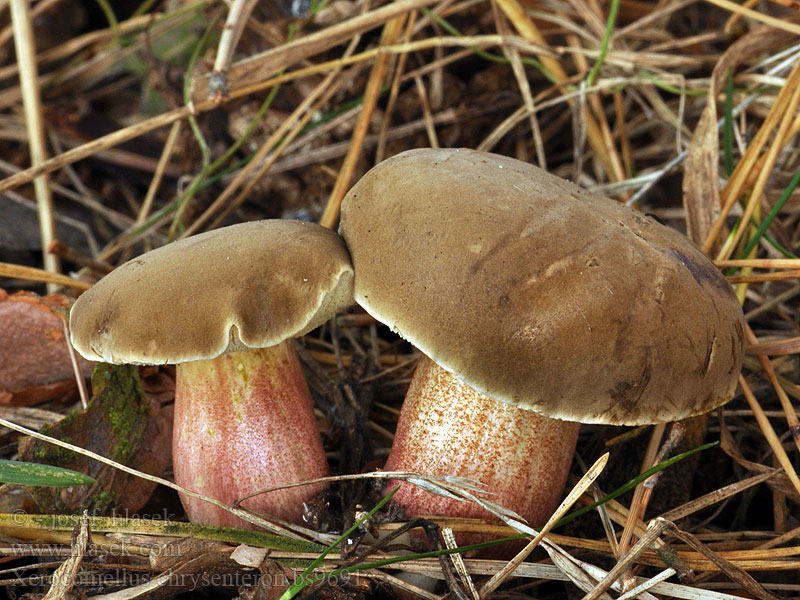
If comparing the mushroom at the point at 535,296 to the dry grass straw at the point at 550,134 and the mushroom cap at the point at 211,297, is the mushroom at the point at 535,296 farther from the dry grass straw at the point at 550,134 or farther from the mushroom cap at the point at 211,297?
the dry grass straw at the point at 550,134

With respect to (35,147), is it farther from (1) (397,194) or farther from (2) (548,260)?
(2) (548,260)

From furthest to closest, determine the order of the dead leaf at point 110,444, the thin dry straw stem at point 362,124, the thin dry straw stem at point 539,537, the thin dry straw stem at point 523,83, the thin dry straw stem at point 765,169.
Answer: the thin dry straw stem at point 523,83 → the thin dry straw stem at point 362,124 → the thin dry straw stem at point 765,169 → the dead leaf at point 110,444 → the thin dry straw stem at point 539,537

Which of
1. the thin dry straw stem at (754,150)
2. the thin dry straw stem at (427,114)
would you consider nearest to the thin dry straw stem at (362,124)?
the thin dry straw stem at (427,114)

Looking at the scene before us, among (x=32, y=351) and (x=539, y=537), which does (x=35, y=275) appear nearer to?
(x=32, y=351)

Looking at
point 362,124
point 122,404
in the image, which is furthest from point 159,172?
point 122,404

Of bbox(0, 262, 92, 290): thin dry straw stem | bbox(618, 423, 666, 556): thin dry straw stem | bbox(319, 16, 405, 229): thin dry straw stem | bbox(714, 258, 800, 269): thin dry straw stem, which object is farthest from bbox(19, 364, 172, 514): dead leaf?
bbox(714, 258, 800, 269): thin dry straw stem

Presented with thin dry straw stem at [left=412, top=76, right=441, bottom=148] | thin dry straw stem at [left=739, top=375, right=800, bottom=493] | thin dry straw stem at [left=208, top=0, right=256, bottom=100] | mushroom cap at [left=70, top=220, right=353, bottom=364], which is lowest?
thin dry straw stem at [left=739, top=375, right=800, bottom=493]

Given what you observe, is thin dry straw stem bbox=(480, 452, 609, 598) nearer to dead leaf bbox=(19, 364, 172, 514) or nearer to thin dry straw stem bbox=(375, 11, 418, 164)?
dead leaf bbox=(19, 364, 172, 514)

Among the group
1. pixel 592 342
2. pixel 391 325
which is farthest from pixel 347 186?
pixel 592 342
